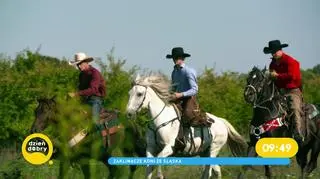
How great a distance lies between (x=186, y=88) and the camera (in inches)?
466

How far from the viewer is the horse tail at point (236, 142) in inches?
528

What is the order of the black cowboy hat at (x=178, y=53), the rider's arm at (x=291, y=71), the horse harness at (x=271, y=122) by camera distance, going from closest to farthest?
the black cowboy hat at (x=178, y=53) < the horse harness at (x=271, y=122) < the rider's arm at (x=291, y=71)

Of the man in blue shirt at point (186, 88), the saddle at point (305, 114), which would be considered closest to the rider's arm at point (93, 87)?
the man in blue shirt at point (186, 88)

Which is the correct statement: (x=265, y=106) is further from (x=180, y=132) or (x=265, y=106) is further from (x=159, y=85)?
(x=159, y=85)

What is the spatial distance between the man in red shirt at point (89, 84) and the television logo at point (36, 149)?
450 cm

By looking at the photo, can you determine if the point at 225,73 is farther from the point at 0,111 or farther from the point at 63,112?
the point at 63,112

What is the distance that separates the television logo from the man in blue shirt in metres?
4.70

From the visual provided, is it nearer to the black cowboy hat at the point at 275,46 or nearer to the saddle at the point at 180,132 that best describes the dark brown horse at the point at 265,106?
the black cowboy hat at the point at 275,46

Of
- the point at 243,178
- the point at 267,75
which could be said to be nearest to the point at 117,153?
the point at 243,178

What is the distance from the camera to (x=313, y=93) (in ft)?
113

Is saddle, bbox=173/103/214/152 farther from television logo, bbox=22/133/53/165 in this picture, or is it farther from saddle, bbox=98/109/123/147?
television logo, bbox=22/133/53/165

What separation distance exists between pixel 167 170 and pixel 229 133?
5.67ft

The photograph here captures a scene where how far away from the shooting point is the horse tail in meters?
13.4

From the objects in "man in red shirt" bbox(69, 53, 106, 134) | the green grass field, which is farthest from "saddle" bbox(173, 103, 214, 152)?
"man in red shirt" bbox(69, 53, 106, 134)
